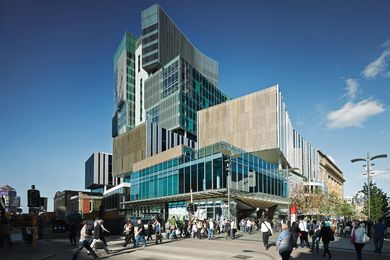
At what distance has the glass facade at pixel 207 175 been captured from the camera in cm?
4553

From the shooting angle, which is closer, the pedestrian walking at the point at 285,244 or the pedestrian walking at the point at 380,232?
the pedestrian walking at the point at 285,244

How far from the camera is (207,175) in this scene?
153ft

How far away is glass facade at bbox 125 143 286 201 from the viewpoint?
45531 mm

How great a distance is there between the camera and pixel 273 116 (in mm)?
61688

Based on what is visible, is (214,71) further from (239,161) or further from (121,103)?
(239,161)

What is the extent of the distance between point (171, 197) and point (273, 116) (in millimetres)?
21129

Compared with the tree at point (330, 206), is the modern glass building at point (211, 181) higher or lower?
higher

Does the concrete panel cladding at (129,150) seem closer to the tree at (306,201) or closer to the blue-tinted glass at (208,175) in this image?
the tree at (306,201)

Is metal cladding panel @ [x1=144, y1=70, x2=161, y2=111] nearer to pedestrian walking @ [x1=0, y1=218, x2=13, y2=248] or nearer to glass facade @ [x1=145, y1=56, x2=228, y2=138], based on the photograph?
glass facade @ [x1=145, y1=56, x2=228, y2=138]

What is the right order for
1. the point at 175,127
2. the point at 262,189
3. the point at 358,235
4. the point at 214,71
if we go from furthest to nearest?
1. the point at 214,71
2. the point at 175,127
3. the point at 262,189
4. the point at 358,235

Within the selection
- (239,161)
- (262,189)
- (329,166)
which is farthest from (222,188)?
(329,166)

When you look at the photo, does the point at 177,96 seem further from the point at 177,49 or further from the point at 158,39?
the point at 177,49

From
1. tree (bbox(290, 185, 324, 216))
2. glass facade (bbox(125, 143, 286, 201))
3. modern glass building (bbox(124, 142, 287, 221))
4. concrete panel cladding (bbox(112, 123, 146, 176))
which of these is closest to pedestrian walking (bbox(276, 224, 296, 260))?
modern glass building (bbox(124, 142, 287, 221))

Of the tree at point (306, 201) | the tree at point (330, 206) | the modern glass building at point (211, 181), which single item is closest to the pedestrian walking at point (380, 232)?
the modern glass building at point (211, 181)
